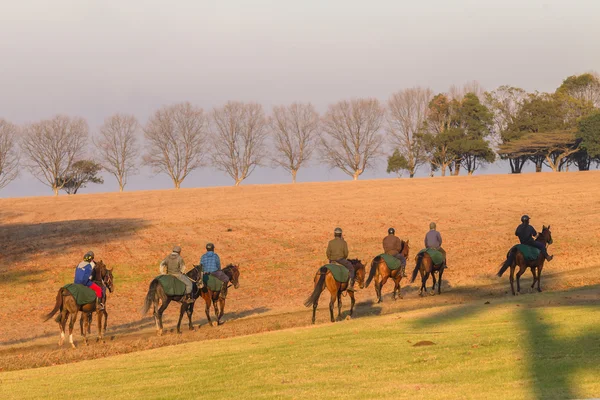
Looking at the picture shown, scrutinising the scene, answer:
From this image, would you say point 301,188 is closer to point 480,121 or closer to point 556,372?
Answer: point 480,121

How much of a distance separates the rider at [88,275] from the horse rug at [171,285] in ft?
6.22

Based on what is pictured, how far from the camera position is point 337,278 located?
23094 mm

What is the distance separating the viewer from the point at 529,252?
27391 mm

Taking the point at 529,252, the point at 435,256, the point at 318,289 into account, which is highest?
Answer: the point at 529,252

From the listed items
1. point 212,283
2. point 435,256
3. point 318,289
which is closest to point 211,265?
point 212,283

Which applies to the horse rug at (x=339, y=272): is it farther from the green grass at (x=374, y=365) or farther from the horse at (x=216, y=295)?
the horse at (x=216, y=295)

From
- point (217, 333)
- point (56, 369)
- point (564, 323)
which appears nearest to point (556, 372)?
point (564, 323)

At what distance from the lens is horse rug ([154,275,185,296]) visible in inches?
918

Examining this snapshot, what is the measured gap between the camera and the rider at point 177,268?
23734 millimetres

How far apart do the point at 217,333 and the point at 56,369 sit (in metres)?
6.74

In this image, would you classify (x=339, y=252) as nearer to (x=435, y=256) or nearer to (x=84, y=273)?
(x=435, y=256)

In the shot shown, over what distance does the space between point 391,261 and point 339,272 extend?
4805 millimetres

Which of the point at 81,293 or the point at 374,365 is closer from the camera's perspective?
the point at 374,365

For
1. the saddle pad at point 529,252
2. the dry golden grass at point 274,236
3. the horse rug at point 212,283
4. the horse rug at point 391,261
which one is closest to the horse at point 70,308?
the dry golden grass at point 274,236
